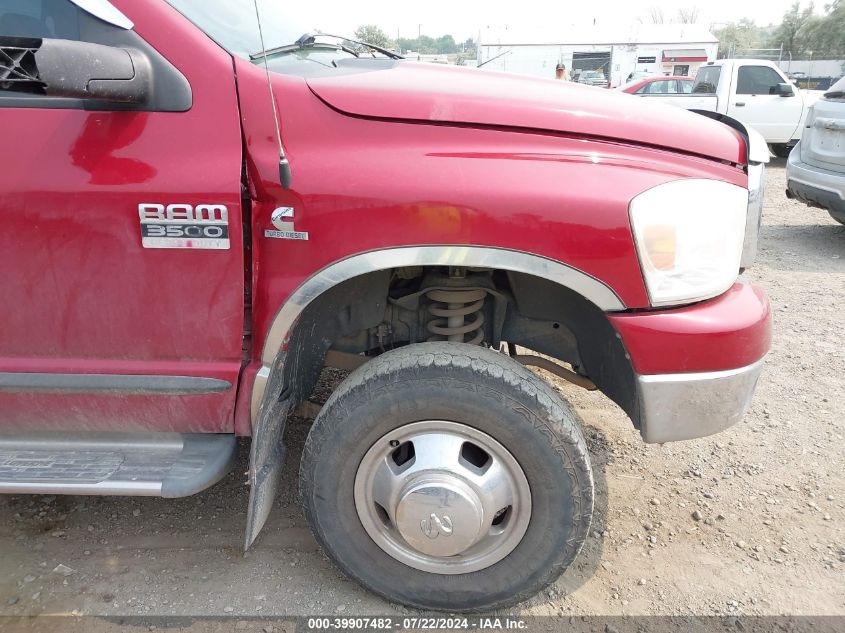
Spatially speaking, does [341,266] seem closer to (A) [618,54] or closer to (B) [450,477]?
(B) [450,477]

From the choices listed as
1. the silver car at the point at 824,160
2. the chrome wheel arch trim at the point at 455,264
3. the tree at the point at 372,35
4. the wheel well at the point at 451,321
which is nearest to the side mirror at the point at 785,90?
the silver car at the point at 824,160

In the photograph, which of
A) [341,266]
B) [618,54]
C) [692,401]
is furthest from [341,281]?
[618,54]

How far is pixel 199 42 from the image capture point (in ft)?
6.15

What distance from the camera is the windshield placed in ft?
6.45

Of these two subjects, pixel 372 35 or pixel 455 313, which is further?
pixel 372 35

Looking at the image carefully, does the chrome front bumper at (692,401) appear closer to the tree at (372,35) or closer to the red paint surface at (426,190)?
the red paint surface at (426,190)

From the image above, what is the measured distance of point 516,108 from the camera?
199 centimetres

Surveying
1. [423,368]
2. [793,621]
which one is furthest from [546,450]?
[793,621]

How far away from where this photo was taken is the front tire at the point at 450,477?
6.59 feet

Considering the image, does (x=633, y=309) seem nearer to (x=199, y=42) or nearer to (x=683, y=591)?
(x=683, y=591)

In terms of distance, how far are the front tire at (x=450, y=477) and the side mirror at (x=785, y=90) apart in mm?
12237

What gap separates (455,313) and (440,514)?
73 centimetres

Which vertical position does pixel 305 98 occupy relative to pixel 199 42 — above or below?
below

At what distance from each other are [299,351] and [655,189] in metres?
1.28
